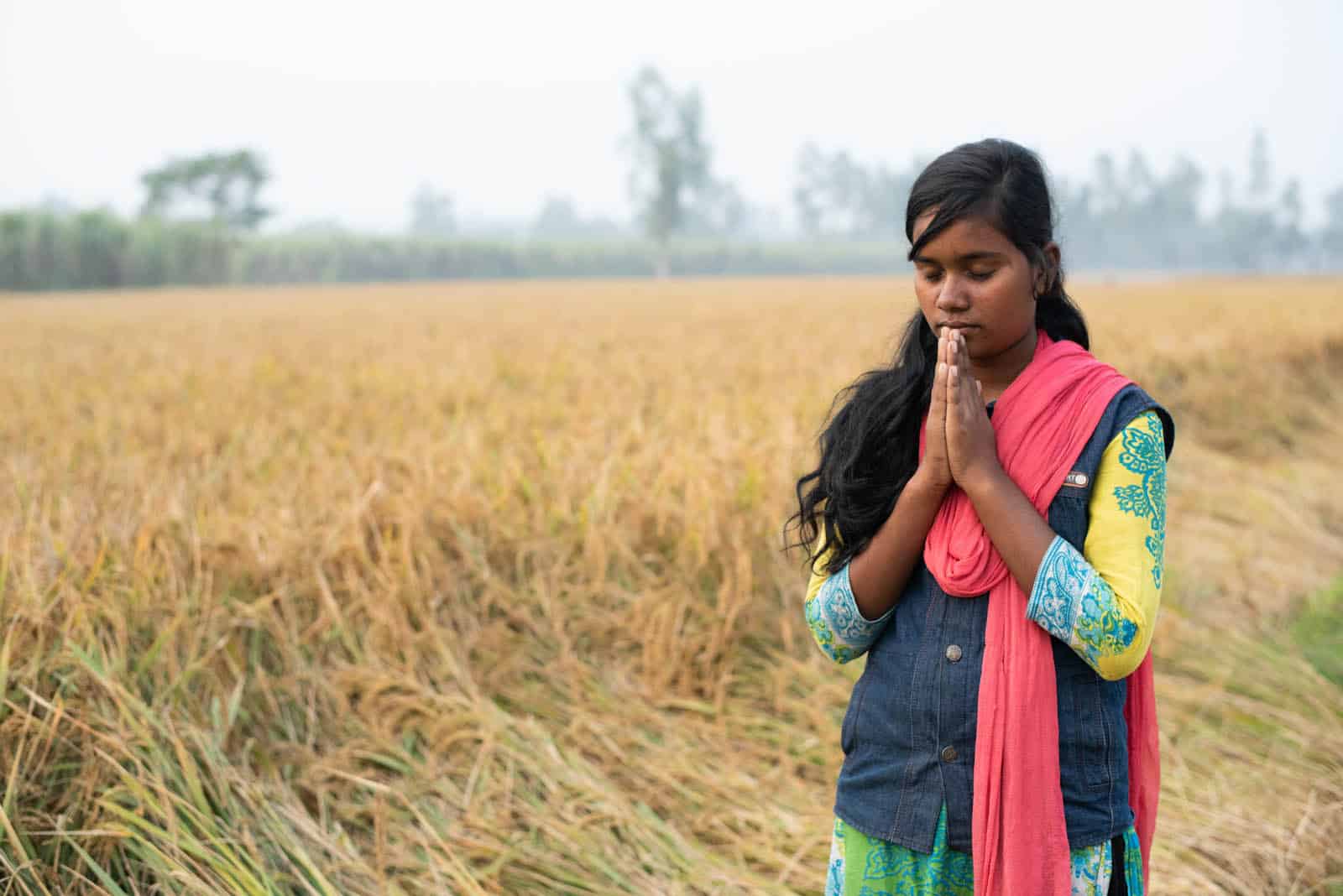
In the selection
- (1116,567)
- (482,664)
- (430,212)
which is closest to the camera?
(1116,567)

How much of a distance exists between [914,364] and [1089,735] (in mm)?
525

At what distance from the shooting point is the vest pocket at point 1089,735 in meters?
1.38

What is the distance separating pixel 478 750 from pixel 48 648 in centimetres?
103

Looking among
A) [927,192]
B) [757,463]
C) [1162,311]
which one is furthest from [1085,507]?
[1162,311]

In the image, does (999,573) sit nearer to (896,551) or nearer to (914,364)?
(896,551)

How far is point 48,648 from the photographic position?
2.56 m

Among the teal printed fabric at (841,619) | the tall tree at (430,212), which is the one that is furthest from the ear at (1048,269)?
the tall tree at (430,212)

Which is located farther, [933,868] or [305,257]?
[305,257]

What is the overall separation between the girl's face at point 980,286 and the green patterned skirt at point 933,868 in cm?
61

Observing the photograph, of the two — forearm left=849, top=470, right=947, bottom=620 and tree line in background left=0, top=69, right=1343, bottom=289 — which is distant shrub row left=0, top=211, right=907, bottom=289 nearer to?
tree line in background left=0, top=69, right=1343, bottom=289

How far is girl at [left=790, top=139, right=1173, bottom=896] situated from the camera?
1.32m

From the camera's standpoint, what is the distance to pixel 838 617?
4.96 feet

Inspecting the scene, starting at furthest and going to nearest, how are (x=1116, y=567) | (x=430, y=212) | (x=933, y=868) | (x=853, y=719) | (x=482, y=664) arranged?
(x=430, y=212) < (x=482, y=664) < (x=853, y=719) < (x=933, y=868) < (x=1116, y=567)

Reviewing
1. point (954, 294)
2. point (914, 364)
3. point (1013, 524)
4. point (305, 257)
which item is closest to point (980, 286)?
point (954, 294)
